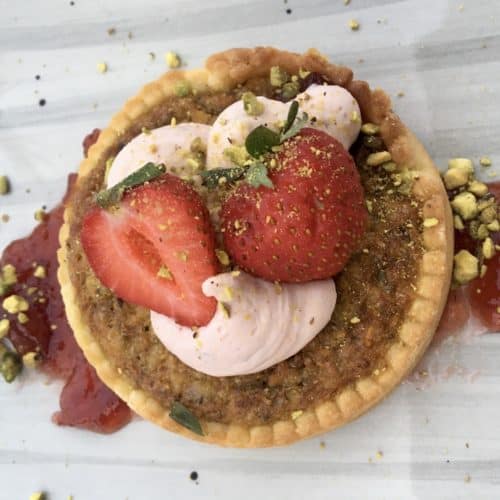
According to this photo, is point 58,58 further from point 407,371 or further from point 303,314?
point 407,371

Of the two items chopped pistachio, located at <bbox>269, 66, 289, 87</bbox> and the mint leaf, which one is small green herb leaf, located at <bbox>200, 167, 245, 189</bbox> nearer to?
the mint leaf

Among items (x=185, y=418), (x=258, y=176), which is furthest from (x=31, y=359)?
(x=258, y=176)

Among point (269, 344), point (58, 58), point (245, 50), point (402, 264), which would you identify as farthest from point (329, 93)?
point (58, 58)

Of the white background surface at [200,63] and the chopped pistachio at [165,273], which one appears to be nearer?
the chopped pistachio at [165,273]

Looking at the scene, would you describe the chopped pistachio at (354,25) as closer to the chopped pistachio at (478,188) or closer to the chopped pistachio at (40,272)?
the chopped pistachio at (478,188)

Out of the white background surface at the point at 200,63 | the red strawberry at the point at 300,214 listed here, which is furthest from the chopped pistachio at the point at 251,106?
the white background surface at the point at 200,63
